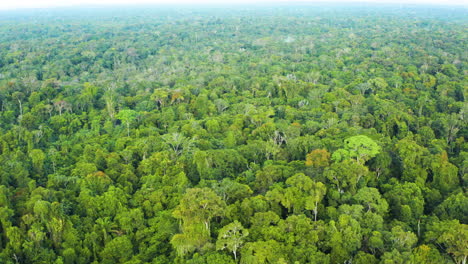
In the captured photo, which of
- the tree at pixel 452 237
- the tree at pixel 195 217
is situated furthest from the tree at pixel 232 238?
the tree at pixel 452 237

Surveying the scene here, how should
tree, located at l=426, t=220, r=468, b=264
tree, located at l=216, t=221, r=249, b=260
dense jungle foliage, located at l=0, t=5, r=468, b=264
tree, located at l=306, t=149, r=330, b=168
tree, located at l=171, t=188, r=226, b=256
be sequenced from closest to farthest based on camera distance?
tree, located at l=426, t=220, r=468, b=264 → tree, located at l=216, t=221, r=249, b=260 → tree, located at l=171, t=188, r=226, b=256 → dense jungle foliage, located at l=0, t=5, r=468, b=264 → tree, located at l=306, t=149, r=330, b=168

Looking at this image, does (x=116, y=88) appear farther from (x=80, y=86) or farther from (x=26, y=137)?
(x=26, y=137)

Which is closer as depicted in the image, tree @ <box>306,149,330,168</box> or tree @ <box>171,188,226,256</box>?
tree @ <box>171,188,226,256</box>

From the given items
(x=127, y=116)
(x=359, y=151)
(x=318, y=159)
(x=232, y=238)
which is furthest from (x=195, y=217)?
(x=127, y=116)

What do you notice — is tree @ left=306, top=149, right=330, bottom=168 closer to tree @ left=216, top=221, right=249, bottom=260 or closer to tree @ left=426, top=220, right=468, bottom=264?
tree @ left=426, top=220, right=468, bottom=264

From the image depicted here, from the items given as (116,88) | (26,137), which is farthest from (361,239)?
(116,88)

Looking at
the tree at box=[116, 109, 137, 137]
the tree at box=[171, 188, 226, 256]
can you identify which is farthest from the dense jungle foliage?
the tree at box=[116, 109, 137, 137]

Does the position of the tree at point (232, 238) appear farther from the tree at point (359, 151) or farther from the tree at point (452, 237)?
the tree at point (359, 151)
